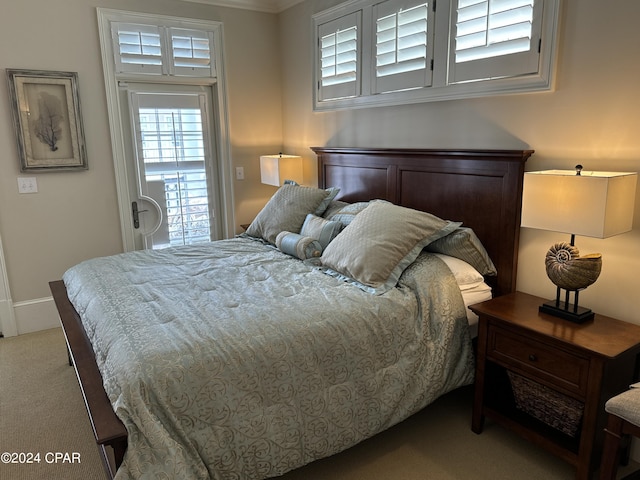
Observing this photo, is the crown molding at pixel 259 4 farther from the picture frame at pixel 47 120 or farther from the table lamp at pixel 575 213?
the table lamp at pixel 575 213

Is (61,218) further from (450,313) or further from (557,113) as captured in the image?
(557,113)

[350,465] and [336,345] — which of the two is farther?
[350,465]

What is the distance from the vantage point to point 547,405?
208 cm

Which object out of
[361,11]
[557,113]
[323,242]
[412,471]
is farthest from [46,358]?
[557,113]

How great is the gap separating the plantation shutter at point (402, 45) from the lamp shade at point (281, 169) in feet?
3.28

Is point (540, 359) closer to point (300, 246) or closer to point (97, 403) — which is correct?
point (300, 246)

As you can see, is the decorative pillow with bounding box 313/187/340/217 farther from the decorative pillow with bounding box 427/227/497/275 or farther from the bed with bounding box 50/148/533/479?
the decorative pillow with bounding box 427/227/497/275

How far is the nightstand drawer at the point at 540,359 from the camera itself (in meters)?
1.83

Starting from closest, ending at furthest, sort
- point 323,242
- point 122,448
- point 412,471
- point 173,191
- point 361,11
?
point 122,448, point 412,471, point 323,242, point 361,11, point 173,191

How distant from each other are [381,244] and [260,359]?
934 mm

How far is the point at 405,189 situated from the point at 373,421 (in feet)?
4.96

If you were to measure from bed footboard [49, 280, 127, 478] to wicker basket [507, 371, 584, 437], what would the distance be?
1.73 metres

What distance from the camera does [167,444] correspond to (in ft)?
4.86

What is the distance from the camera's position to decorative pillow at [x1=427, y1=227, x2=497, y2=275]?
7.94 ft
